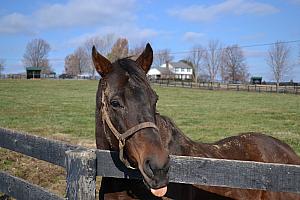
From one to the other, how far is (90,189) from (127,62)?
1.18m

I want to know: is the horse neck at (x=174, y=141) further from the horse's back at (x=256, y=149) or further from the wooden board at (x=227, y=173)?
the wooden board at (x=227, y=173)

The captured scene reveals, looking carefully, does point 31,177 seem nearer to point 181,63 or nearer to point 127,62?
point 127,62

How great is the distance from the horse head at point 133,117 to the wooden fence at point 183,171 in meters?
0.21

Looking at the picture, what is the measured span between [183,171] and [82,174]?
80cm

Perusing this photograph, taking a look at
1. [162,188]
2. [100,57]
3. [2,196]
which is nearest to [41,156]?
[100,57]

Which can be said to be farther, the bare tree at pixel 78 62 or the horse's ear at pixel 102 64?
the bare tree at pixel 78 62

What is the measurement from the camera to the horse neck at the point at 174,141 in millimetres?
3480

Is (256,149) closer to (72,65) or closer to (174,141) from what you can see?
(174,141)

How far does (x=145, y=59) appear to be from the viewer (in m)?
3.31

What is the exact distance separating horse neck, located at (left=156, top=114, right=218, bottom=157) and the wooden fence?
0.81 m

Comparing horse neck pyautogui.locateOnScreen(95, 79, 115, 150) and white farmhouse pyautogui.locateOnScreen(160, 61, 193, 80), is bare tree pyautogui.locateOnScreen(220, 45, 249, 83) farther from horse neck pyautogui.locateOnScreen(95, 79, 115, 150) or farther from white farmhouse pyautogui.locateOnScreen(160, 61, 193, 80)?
horse neck pyautogui.locateOnScreen(95, 79, 115, 150)

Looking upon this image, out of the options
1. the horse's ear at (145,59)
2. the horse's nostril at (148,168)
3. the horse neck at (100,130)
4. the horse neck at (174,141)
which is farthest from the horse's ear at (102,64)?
the horse's nostril at (148,168)

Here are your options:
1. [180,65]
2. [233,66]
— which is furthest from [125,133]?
[180,65]

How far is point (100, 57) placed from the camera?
123 inches
